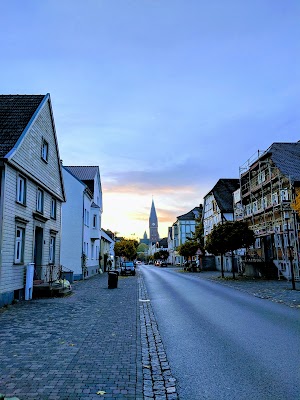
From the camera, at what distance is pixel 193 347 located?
25.2 feet

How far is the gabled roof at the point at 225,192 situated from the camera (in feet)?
172

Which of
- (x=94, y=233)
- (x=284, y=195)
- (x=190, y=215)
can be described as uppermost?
(x=190, y=215)

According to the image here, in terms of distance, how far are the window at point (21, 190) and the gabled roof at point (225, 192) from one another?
38.2 m

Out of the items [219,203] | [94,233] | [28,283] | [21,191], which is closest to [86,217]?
[94,233]

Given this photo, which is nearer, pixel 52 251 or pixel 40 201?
pixel 40 201

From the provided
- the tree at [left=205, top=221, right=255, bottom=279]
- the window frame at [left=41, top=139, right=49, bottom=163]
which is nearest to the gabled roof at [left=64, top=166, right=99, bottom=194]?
the tree at [left=205, top=221, right=255, bottom=279]

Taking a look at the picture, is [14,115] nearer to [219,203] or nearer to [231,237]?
[231,237]

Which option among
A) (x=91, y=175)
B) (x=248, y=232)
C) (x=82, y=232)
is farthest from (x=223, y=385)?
(x=91, y=175)

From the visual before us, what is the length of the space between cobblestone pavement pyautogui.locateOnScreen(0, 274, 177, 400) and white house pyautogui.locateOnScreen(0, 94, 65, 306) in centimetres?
357

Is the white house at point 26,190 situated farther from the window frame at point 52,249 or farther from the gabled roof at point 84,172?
the gabled roof at point 84,172

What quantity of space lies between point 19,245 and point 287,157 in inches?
1015

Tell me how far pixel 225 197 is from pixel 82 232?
93.3 ft

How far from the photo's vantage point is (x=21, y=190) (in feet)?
54.1

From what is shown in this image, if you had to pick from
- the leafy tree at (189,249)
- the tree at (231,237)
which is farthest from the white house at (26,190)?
the leafy tree at (189,249)
